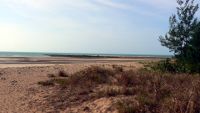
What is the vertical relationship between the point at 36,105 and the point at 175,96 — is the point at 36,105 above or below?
below

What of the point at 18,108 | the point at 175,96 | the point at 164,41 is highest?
the point at 164,41

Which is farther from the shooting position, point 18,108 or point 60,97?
point 60,97

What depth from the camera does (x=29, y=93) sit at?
50.9ft

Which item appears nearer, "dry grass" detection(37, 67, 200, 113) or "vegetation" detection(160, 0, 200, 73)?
"dry grass" detection(37, 67, 200, 113)

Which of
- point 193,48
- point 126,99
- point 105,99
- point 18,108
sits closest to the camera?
point 126,99

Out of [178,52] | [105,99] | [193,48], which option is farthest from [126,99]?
[178,52]

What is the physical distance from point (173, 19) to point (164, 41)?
1439mm

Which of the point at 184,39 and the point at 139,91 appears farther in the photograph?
the point at 184,39

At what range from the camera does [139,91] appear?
39.6ft

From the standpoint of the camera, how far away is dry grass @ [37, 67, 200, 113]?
8930 mm

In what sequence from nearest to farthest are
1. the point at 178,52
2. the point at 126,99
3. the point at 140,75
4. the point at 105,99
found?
1. the point at 126,99
2. the point at 105,99
3. the point at 140,75
4. the point at 178,52

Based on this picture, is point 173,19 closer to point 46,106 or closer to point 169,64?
point 169,64

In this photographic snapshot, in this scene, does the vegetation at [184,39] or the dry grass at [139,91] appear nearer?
the dry grass at [139,91]

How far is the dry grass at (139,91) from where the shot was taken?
893 centimetres
